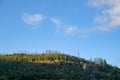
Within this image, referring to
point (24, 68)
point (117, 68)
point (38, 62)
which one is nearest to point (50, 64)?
point (38, 62)

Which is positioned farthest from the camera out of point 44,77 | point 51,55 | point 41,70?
point 51,55

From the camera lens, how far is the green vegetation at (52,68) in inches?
2016

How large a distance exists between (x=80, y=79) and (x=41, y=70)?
634 centimetres

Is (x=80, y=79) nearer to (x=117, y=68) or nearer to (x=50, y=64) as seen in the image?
(x=50, y=64)

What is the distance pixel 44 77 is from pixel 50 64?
9157 mm

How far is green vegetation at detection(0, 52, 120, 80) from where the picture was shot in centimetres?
5119

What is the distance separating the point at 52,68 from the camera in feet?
189

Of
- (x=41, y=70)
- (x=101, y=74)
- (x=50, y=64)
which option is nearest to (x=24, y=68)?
(x=41, y=70)

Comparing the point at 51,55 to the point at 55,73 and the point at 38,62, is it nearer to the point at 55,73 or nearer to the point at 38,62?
the point at 38,62

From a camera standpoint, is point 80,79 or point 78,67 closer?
point 80,79

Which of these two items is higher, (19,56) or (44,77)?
(19,56)

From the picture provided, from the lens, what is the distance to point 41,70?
5488cm

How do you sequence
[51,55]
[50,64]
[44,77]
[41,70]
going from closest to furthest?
[44,77] < [41,70] < [50,64] < [51,55]

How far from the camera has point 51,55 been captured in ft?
219
